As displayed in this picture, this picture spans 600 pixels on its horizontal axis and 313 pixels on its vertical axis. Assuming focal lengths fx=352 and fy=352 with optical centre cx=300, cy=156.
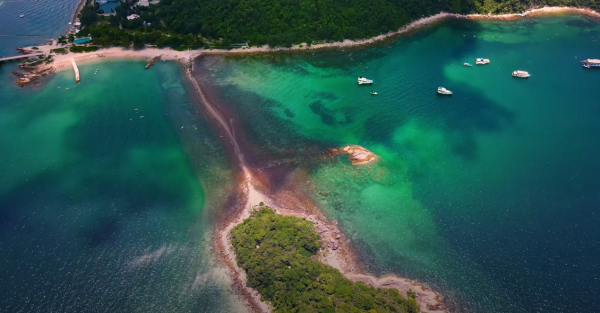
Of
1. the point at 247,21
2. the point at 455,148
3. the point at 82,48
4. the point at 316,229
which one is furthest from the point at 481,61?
the point at 82,48

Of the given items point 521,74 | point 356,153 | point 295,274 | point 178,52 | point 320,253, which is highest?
point 178,52

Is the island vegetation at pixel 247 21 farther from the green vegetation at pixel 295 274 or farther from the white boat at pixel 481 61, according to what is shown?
the green vegetation at pixel 295 274

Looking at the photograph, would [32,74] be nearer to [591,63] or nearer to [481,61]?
→ [481,61]

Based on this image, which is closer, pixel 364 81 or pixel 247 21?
pixel 364 81

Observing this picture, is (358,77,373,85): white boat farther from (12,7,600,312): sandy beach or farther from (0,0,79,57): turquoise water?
(0,0,79,57): turquoise water

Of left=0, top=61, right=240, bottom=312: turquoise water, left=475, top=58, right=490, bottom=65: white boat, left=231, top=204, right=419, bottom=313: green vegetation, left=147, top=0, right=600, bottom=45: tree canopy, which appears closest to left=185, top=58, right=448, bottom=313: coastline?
left=231, top=204, right=419, bottom=313: green vegetation

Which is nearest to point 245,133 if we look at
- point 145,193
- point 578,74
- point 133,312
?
point 145,193
